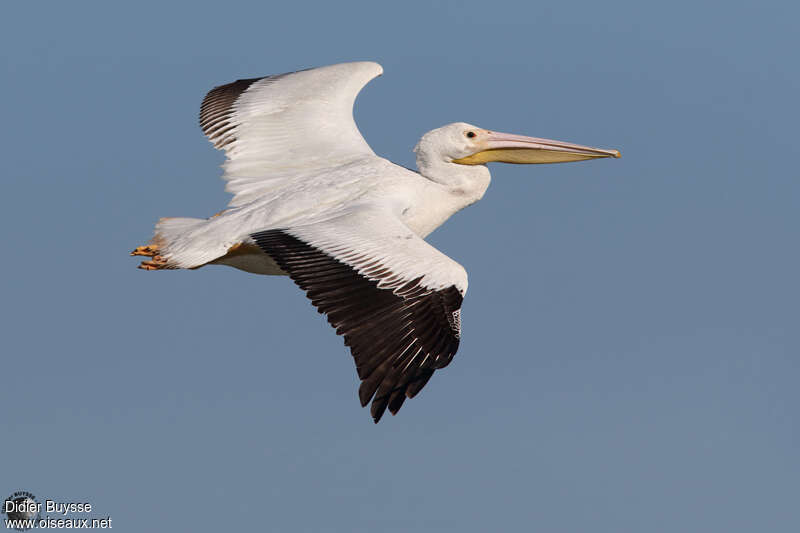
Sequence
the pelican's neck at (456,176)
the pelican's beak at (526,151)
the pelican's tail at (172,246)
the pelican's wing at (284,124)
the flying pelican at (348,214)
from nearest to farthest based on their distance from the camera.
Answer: the flying pelican at (348,214), the pelican's tail at (172,246), the pelican's neck at (456,176), the pelican's beak at (526,151), the pelican's wing at (284,124)

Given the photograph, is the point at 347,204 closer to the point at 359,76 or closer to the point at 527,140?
the point at 527,140

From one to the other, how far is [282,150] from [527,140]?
220cm

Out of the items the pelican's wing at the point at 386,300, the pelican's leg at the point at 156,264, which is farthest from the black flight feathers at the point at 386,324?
the pelican's leg at the point at 156,264

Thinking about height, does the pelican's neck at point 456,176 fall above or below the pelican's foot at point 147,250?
above

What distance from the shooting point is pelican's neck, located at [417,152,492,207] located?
33.9 feet

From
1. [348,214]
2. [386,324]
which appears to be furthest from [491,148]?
[386,324]

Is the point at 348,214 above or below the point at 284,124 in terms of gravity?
below

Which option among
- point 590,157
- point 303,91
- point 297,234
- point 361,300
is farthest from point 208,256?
point 590,157

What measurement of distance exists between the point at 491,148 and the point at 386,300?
9.35 feet

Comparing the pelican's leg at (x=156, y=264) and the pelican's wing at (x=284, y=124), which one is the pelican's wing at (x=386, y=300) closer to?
the pelican's leg at (x=156, y=264)

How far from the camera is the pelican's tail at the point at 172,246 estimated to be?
9500 mm

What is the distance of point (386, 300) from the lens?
8.10 meters

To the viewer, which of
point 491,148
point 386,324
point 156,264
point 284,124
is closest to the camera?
point 386,324

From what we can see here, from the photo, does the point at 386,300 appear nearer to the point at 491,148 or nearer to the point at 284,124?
the point at 491,148
